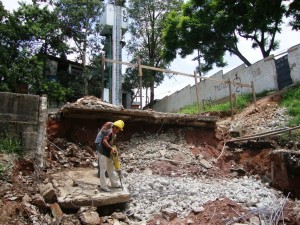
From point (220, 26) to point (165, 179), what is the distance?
12693mm

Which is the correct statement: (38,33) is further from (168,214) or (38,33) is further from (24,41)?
(168,214)

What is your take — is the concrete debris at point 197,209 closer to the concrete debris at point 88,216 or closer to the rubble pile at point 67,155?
the concrete debris at point 88,216

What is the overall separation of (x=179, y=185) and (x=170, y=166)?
1.19 metres

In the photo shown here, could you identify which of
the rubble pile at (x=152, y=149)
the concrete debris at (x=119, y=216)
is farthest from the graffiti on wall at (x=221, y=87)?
the concrete debris at (x=119, y=216)

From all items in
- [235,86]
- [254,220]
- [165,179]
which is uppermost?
[235,86]

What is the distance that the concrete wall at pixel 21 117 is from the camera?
6.66 m

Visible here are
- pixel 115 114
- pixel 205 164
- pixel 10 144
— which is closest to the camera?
pixel 10 144

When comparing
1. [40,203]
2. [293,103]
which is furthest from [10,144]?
[293,103]

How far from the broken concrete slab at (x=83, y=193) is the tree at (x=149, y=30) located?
56.7ft

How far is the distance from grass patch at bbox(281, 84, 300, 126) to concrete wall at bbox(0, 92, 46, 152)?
304 inches

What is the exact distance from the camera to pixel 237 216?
217 inches

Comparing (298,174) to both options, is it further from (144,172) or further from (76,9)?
(76,9)

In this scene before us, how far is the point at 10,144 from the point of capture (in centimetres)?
→ 655

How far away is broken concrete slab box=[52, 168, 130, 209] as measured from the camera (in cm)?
535
